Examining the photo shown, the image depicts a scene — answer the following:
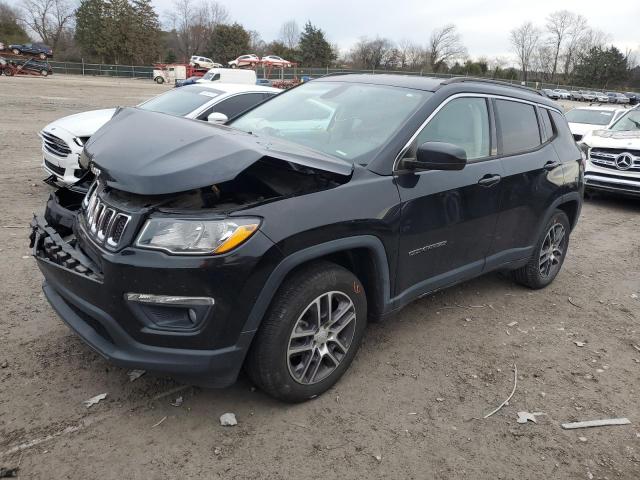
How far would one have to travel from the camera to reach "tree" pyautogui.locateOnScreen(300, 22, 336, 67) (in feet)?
249

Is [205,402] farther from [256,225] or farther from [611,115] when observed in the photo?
[611,115]

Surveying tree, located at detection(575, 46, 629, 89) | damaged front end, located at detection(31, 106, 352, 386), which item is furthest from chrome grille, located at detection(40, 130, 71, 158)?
tree, located at detection(575, 46, 629, 89)

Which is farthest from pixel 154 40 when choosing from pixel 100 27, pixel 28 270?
pixel 28 270

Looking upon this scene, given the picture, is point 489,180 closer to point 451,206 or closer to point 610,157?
point 451,206

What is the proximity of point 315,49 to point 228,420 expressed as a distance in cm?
7899

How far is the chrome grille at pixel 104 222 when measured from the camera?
251 centimetres

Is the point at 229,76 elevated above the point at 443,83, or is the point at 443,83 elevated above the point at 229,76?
the point at 229,76

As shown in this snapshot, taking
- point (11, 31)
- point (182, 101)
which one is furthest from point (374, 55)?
point (182, 101)

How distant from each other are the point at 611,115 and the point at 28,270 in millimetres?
13541

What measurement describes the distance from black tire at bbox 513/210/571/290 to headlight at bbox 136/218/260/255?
3136 millimetres

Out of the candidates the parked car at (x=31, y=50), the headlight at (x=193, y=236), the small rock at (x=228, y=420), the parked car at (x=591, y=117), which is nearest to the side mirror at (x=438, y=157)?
the headlight at (x=193, y=236)

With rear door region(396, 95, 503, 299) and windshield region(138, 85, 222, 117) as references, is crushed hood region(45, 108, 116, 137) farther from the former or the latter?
rear door region(396, 95, 503, 299)

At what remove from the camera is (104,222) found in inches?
104

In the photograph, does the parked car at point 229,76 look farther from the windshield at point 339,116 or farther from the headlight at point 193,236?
the headlight at point 193,236
